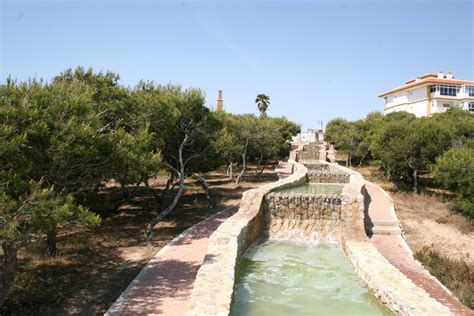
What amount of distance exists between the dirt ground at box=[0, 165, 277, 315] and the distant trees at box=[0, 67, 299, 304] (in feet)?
3.49

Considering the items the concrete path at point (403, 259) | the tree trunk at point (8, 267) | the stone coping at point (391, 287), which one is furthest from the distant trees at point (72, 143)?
the concrete path at point (403, 259)

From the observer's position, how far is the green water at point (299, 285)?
27.5ft

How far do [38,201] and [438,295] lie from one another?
383 inches

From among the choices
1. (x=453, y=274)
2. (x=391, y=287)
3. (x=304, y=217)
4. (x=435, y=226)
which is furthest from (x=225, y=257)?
(x=435, y=226)

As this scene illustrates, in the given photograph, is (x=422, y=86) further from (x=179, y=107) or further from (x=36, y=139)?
(x=36, y=139)

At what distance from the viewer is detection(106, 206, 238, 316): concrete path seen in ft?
28.1

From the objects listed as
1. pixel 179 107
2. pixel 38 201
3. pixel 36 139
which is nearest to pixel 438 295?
pixel 38 201

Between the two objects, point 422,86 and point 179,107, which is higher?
point 422,86

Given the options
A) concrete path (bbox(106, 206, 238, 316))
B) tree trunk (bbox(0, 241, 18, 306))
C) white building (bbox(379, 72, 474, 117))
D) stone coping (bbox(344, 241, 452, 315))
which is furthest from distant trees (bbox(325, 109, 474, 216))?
white building (bbox(379, 72, 474, 117))

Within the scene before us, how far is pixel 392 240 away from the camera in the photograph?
14562 mm

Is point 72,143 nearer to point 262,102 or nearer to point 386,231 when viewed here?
point 386,231

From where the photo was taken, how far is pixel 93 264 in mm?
12172

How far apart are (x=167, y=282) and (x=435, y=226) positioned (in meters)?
13.0

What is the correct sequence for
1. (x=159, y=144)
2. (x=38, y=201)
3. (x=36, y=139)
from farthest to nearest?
(x=159, y=144), (x=36, y=139), (x=38, y=201)
